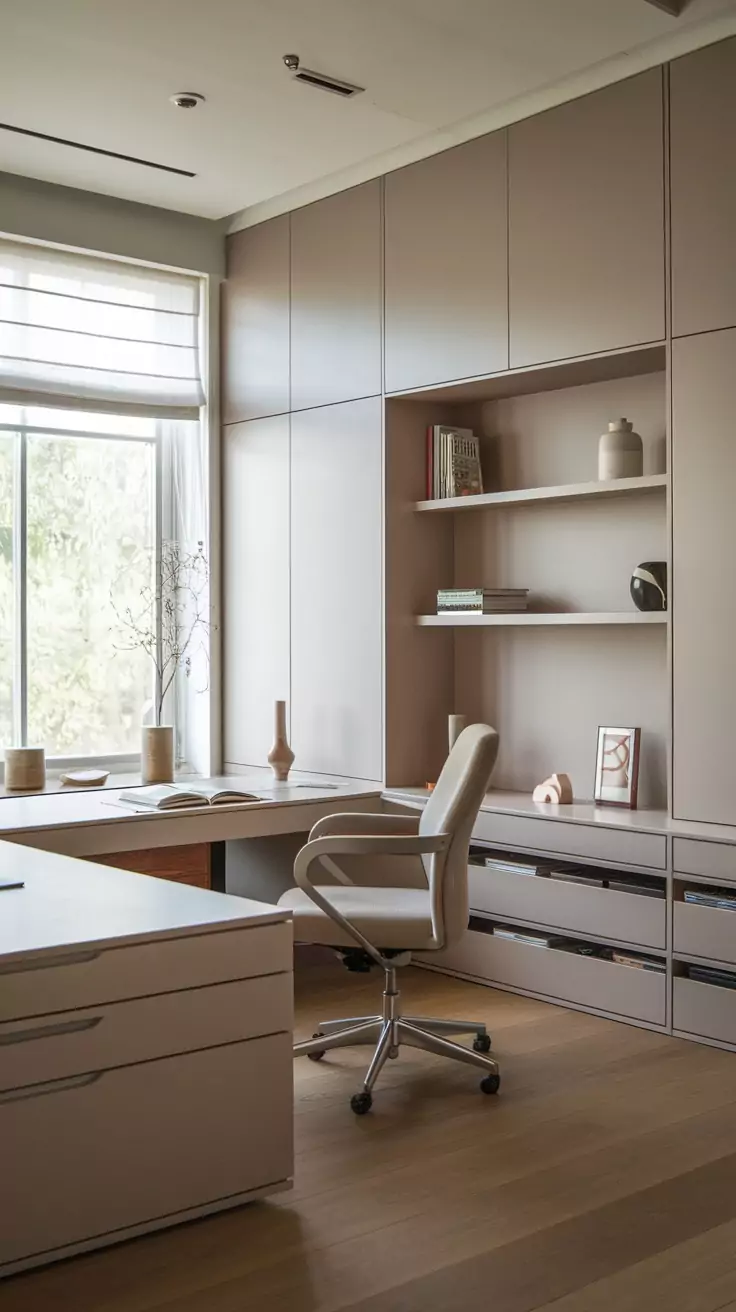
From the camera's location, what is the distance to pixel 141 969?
99.5 inches

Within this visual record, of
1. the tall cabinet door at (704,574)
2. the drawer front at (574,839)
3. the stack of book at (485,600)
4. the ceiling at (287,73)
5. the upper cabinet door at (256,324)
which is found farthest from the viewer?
the upper cabinet door at (256,324)

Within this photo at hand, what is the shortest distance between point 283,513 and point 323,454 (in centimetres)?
32

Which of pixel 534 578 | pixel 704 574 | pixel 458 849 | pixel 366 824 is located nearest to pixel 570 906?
pixel 366 824

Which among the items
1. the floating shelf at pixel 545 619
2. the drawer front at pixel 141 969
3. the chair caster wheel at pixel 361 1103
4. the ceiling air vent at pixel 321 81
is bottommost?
the chair caster wheel at pixel 361 1103

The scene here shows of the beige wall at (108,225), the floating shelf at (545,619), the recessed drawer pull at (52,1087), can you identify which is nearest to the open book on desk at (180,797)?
the floating shelf at (545,619)

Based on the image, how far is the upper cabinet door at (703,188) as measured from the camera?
3764 mm

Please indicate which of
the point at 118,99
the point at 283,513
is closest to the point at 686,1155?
the point at 283,513

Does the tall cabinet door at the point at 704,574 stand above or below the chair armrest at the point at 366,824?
above

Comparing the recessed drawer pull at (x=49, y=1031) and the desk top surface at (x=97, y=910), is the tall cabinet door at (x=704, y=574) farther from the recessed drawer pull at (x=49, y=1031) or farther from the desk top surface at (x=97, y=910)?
the recessed drawer pull at (x=49, y=1031)

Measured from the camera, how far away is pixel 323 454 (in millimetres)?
5152

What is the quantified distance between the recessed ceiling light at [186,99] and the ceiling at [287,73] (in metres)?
0.03

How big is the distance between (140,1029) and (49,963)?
0.23m

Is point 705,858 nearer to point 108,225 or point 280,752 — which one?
point 280,752

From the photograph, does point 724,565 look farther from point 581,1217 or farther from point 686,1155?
point 581,1217
